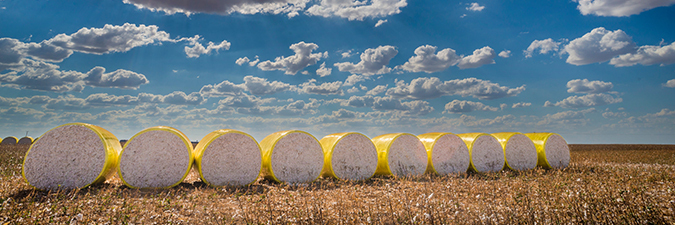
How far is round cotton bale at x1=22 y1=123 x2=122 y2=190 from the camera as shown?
28.1 ft

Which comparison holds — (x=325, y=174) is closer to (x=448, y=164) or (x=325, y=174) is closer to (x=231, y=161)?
(x=231, y=161)

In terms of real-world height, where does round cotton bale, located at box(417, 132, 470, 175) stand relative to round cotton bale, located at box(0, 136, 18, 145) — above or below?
above

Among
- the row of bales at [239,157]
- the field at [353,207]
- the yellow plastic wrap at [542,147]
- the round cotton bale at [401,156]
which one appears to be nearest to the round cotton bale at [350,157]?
the row of bales at [239,157]

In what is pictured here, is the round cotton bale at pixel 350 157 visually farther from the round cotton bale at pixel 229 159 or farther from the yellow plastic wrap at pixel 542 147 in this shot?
the yellow plastic wrap at pixel 542 147

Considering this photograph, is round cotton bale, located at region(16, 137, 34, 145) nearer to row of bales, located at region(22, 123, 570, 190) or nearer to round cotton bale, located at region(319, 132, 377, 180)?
row of bales, located at region(22, 123, 570, 190)

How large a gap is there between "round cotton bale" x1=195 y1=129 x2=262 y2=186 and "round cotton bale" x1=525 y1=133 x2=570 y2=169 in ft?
38.5

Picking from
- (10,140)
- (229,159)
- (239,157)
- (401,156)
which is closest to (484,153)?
(401,156)

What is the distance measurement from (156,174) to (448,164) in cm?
944

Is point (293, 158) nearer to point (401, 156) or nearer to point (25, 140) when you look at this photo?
point (401, 156)

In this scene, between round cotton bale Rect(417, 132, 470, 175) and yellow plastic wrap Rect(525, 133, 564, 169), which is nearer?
round cotton bale Rect(417, 132, 470, 175)

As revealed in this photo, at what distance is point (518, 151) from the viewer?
537 inches

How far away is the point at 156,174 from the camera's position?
9.04 m

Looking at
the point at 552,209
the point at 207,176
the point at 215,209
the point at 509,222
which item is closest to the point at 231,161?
the point at 207,176

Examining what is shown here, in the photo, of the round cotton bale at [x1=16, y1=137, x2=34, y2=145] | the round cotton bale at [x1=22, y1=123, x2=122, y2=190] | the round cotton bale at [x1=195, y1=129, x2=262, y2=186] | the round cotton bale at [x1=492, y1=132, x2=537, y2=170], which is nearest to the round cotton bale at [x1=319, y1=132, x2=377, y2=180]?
the round cotton bale at [x1=195, y1=129, x2=262, y2=186]
